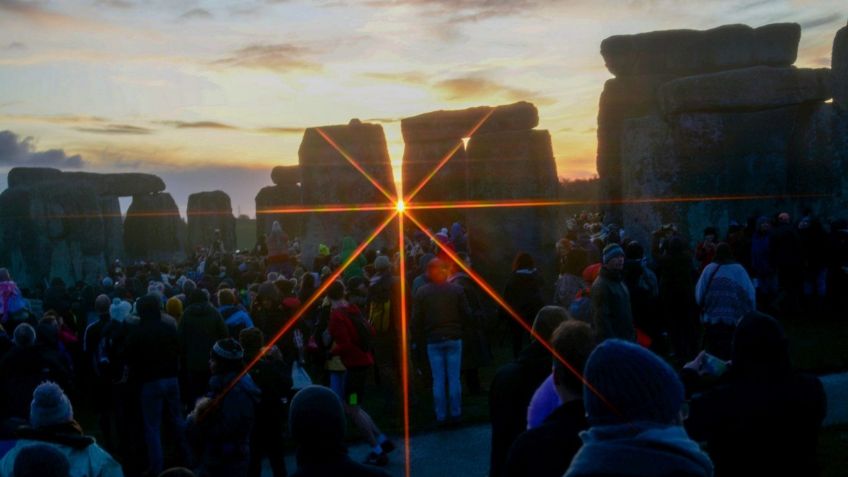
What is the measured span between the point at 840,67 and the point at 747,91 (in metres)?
3.88

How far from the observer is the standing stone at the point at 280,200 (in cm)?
4101

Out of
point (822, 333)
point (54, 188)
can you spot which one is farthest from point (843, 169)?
point (54, 188)

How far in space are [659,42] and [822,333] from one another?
1693 centimetres

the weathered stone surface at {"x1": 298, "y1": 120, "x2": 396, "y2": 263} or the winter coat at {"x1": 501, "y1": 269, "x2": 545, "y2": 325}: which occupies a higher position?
the weathered stone surface at {"x1": 298, "y1": 120, "x2": 396, "y2": 263}

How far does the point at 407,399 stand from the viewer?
11.6m

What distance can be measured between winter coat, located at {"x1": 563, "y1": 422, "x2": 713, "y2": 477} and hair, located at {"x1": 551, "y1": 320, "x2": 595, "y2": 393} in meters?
1.14

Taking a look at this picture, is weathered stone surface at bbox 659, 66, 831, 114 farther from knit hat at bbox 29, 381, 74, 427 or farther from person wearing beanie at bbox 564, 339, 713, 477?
person wearing beanie at bbox 564, 339, 713, 477

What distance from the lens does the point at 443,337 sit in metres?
10.9

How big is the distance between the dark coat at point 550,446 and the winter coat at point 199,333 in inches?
237

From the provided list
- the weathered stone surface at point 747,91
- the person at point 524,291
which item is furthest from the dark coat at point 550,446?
the weathered stone surface at point 747,91

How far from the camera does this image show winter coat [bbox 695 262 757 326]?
9.98 metres

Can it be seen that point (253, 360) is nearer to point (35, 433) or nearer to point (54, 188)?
point (35, 433)

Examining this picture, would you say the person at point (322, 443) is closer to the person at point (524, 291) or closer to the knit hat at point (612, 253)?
the knit hat at point (612, 253)

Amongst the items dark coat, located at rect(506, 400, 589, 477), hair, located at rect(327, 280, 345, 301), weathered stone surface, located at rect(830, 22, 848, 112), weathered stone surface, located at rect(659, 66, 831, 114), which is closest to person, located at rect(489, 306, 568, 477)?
dark coat, located at rect(506, 400, 589, 477)
